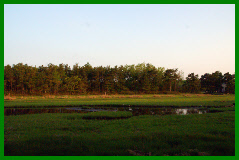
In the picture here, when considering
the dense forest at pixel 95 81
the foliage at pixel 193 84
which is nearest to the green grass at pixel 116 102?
the dense forest at pixel 95 81

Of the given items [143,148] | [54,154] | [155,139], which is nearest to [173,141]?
[155,139]

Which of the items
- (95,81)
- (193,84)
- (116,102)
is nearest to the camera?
(116,102)

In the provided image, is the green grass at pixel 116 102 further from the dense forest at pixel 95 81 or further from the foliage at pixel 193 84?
the foliage at pixel 193 84

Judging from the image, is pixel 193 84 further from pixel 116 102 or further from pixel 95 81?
pixel 116 102

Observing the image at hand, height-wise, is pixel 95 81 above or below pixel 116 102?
above

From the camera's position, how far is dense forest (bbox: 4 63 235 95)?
74.6 meters

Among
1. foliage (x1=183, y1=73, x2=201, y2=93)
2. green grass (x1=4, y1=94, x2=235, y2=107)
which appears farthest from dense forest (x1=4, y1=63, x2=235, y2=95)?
green grass (x1=4, y1=94, x2=235, y2=107)

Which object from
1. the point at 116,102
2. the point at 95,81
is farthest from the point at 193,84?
the point at 116,102

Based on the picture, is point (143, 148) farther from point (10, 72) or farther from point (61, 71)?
point (61, 71)

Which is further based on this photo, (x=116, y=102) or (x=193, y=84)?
(x=193, y=84)

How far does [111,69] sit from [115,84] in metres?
6.14

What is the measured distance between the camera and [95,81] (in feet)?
284

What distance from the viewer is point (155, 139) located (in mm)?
11188

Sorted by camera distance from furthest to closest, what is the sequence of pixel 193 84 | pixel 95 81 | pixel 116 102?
pixel 193 84, pixel 95 81, pixel 116 102
